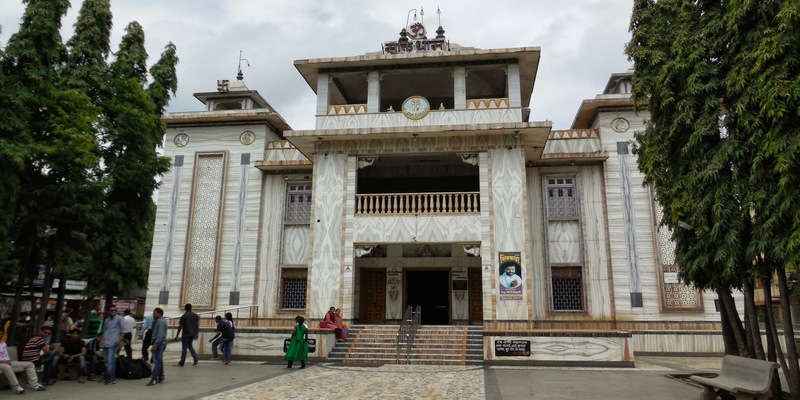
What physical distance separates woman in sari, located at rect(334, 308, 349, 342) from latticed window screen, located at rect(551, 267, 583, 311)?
6944 millimetres

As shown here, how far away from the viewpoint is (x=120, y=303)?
29062 millimetres

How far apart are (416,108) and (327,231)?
4.62 metres

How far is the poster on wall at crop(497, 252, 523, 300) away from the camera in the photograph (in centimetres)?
1433

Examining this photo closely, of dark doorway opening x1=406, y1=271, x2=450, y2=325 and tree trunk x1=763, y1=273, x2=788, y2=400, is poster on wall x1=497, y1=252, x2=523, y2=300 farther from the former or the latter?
tree trunk x1=763, y1=273, x2=788, y2=400

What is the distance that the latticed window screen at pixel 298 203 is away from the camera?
60.2 ft

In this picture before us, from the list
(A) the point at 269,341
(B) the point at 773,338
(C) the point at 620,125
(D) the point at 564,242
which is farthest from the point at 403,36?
(B) the point at 773,338

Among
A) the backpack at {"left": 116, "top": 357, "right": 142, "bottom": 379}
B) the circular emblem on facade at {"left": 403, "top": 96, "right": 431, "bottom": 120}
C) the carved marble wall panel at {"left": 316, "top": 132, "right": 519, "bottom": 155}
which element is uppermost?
the circular emblem on facade at {"left": 403, "top": 96, "right": 431, "bottom": 120}

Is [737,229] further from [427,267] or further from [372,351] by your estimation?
[427,267]

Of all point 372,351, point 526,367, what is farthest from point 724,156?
point 372,351

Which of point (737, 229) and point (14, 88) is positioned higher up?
point (14, 88)

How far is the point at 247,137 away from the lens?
19266 millimetres

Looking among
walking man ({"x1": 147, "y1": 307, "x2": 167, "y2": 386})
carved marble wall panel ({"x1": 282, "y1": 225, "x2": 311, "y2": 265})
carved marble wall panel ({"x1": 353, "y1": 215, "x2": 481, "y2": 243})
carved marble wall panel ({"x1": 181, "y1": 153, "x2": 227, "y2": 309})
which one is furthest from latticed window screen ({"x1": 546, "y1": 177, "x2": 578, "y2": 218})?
walking man ({"x1": 147, "y1": 307, "x2": 167, "y2": 386})

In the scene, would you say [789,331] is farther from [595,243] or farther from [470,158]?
[595,243]

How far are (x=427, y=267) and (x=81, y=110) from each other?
11.1 meters
